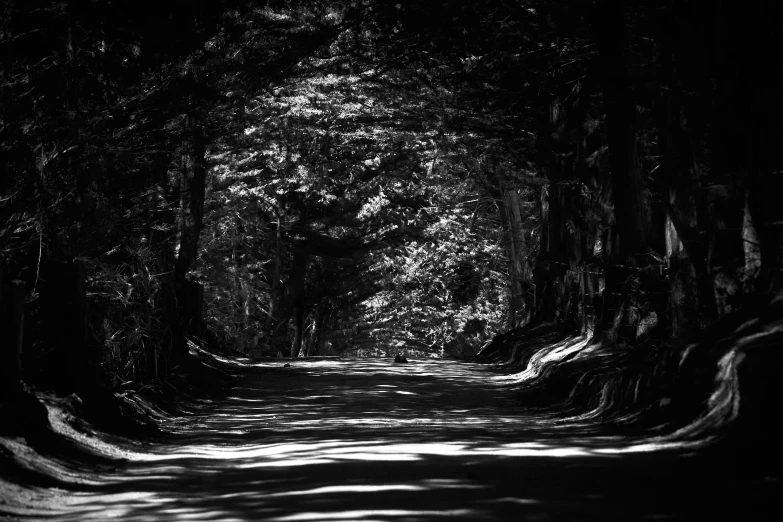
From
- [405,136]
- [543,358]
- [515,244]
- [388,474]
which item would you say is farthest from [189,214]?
[388,474]

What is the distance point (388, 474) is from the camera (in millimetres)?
9367

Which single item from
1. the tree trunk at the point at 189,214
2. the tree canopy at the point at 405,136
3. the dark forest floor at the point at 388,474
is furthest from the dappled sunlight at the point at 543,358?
the dark forest floor at the point at 388,474

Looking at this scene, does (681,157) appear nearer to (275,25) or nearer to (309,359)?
(275,25)

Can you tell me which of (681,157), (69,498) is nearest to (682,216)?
(681,157)

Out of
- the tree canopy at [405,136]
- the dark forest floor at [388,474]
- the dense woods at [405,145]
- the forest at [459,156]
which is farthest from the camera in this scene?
the tree canopy at [405,136]

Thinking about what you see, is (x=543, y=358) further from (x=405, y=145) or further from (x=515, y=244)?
(x=405, y=145)

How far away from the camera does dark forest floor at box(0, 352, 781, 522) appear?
7.82m

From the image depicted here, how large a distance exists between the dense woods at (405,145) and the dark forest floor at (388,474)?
1.28 m

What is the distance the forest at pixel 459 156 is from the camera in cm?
1300

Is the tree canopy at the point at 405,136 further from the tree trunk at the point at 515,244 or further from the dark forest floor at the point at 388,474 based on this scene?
the dark forest floor at the point at 388,474

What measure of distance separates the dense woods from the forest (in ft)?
0.17

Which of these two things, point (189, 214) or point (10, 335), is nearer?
point (10, 335)

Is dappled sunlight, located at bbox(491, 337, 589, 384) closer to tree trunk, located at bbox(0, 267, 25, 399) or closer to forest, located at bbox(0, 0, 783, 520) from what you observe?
forest, located at bbox(0, 0, 783, 520)

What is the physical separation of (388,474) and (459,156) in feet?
88.1
